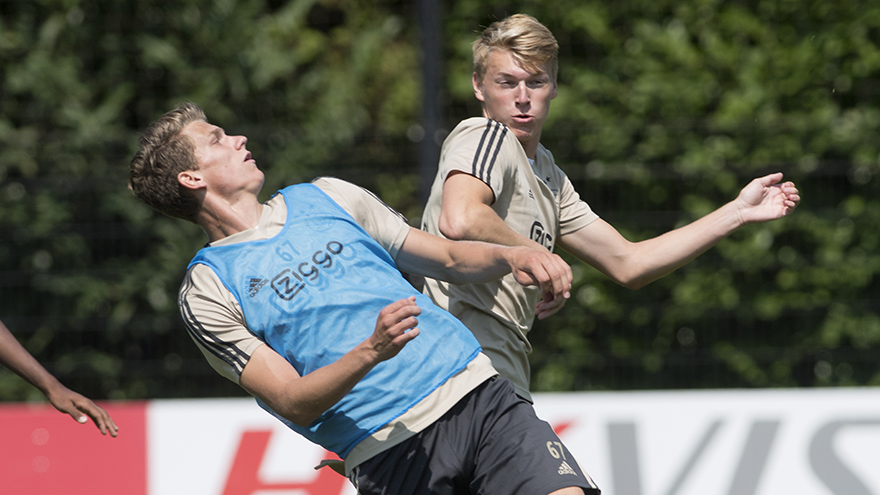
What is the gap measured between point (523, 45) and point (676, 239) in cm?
79

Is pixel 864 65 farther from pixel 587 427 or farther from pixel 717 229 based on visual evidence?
pixel 717 229

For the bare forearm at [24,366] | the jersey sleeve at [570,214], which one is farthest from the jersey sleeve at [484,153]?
the bare forearm at [24,366]

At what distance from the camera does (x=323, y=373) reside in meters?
2.17

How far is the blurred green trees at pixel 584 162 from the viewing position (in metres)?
6.01

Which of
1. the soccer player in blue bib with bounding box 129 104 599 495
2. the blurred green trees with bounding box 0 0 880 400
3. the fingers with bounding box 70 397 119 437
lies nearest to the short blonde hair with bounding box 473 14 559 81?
the soccer player in blue bib with bounding box 129 104 599 495

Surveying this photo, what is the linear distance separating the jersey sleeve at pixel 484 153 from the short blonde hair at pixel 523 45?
0.23 metres

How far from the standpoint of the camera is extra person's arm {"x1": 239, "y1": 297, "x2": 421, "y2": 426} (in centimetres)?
206

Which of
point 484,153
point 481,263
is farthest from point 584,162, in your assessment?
point 481,263

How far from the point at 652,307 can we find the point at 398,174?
6.03 ft

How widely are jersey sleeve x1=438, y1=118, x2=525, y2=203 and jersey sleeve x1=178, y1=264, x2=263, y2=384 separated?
0.71 m

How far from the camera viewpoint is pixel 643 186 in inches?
240

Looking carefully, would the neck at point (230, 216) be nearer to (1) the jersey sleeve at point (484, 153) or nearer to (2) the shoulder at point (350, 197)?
(2) the shoulder at point (350, 197)

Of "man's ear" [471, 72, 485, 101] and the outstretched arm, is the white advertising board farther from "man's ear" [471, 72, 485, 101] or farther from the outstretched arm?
"man's ear" [471, 72, 485, 101]

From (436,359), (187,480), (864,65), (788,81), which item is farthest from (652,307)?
(436,359)
